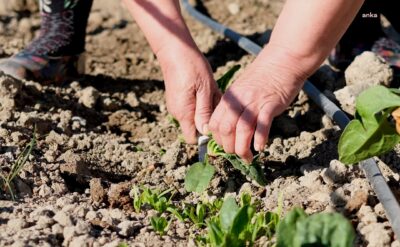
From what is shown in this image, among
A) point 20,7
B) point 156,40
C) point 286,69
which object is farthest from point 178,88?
point 20,7

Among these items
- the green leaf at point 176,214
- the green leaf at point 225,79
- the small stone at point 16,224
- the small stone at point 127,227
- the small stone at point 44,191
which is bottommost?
the small stone at point 44,191

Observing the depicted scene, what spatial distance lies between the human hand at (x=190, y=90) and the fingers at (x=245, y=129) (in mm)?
182

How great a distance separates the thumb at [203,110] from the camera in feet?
5.69

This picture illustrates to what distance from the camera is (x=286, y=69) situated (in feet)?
5.34

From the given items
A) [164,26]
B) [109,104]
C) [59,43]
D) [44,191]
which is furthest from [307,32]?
[59,43]

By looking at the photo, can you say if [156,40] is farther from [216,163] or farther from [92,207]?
[92,207]

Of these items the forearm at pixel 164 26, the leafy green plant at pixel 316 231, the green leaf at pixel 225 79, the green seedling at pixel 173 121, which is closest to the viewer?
the leafy green plant at pixel 316 231

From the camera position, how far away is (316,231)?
1275 millimetres

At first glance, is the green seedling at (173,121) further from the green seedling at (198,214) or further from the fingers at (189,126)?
the green seedling at (198,214)

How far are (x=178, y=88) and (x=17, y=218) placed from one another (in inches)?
21.3

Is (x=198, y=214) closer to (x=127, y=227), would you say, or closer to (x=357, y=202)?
(x=127, y=227)

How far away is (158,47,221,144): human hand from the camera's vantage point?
175 cm

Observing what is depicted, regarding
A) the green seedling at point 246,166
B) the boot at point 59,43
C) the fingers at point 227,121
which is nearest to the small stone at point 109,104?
the boot at point 59,43

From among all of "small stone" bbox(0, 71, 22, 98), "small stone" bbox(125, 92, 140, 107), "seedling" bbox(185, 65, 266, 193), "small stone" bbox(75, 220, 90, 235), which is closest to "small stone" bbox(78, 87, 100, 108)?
"small stone" bbox(125, 92, 140, 107)
